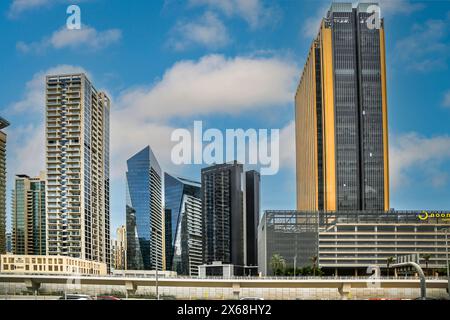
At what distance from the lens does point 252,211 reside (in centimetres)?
392

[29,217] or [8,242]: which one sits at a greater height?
[29,217]

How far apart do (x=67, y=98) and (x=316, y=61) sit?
8.95 ft

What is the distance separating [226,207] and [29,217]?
1.63 m

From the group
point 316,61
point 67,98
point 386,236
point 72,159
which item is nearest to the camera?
point 67,98

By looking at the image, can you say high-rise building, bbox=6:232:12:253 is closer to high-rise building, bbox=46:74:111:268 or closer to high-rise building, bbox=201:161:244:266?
high-rise building, bbox=46:74:111:268

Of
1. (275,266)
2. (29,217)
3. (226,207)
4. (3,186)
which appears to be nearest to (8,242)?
(29,217)

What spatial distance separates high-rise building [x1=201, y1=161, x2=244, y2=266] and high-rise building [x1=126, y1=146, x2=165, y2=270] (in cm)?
37

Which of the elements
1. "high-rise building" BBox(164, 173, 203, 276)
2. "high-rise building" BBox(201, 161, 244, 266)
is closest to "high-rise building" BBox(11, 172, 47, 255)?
"high-rise building" BBox(164, 173, 203, 276)

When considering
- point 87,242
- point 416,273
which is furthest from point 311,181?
point 87,242

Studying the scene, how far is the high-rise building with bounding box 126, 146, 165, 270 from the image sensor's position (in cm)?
343

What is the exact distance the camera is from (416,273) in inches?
166

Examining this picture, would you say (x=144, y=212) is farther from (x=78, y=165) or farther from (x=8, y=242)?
(x=8, y=242)

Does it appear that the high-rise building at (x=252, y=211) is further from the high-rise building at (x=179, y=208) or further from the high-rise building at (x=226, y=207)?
the high-rise building at (x=179, y=208)
